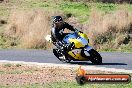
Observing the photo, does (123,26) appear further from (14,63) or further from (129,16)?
(14,63)

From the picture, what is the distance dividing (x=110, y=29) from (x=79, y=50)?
8.46 m

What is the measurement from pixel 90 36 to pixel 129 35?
192 cm

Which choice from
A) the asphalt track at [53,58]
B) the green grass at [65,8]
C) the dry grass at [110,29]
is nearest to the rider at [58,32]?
the asphalt track at [53,58]

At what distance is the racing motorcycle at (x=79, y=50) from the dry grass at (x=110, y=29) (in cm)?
608

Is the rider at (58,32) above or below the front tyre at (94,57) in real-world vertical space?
above

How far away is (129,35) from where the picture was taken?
2331 centimetres

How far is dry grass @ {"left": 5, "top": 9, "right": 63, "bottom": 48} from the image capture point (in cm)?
2331

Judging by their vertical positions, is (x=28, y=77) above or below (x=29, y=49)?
above

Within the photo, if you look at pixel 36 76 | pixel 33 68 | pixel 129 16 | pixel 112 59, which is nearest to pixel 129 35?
pixel 129 16

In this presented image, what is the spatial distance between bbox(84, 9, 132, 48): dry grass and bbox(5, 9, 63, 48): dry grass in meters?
2.48

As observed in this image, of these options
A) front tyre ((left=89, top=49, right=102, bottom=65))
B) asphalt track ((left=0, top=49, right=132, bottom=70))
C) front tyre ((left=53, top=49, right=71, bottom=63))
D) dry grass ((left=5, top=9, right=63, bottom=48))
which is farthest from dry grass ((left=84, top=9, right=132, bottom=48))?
front tyre ((left=89, top=49, right=102, bottom=65))

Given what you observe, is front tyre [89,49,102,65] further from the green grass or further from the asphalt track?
the green grass

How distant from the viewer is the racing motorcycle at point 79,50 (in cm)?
1595

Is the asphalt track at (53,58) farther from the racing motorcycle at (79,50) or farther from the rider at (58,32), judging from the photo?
the rider at (58,32)
